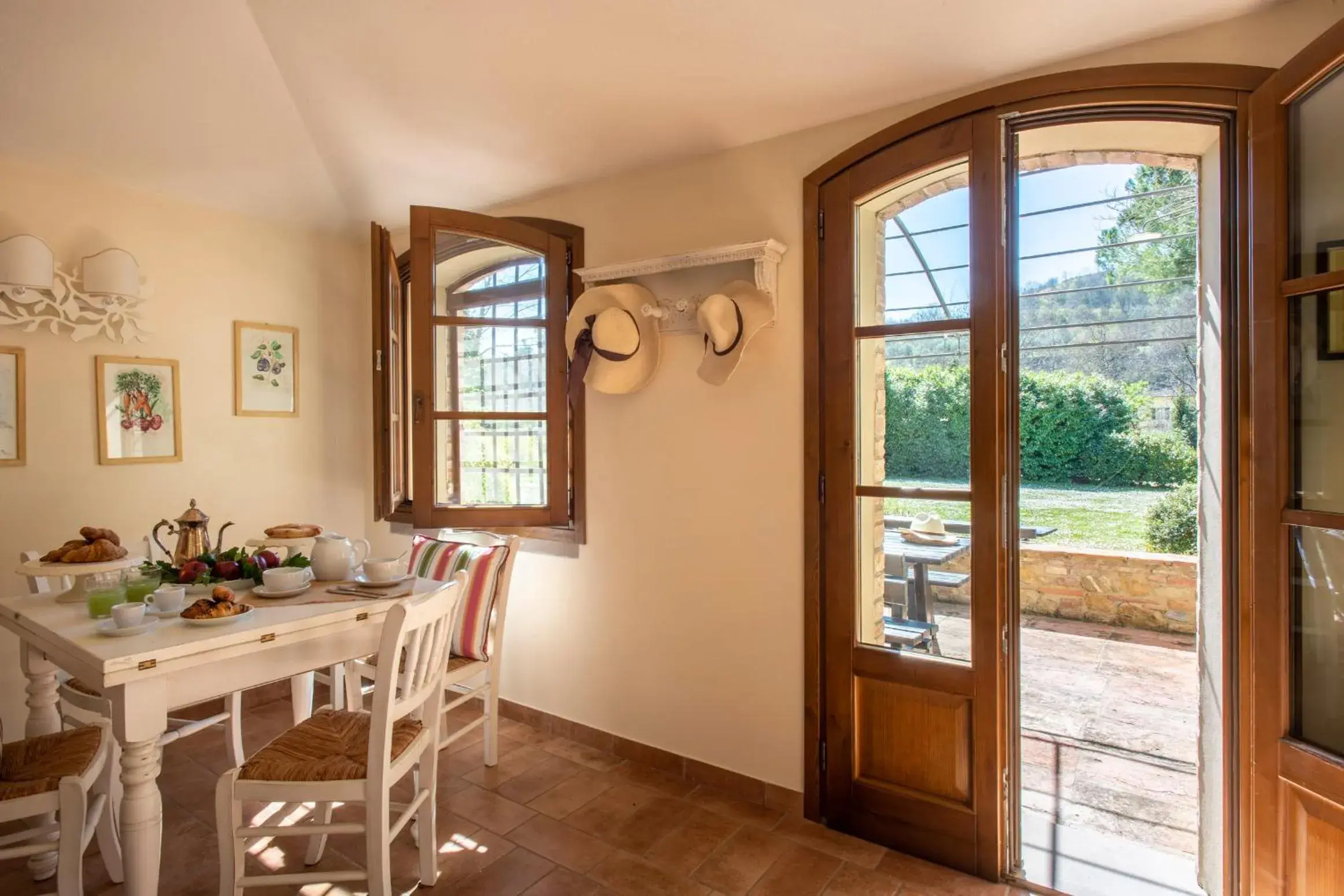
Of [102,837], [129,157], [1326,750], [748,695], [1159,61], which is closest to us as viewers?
[1326,750]

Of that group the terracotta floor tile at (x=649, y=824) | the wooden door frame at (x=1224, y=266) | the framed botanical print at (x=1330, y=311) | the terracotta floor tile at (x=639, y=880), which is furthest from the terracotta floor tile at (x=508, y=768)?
the framed botanical print at (x=1330, y=311)

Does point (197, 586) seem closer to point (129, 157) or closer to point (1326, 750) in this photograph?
point (129, 157)

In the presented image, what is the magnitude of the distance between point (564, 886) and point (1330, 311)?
2.40 metres

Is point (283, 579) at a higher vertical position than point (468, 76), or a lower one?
lower

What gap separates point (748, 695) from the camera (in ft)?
8.48

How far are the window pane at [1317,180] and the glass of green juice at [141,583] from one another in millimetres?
2923

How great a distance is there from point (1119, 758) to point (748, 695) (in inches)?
70.7

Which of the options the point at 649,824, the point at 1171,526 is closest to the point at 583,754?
the point at 649,824

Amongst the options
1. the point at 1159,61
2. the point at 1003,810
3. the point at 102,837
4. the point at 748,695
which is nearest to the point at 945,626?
the point at 1003,810

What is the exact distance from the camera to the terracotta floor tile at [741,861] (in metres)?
2.11

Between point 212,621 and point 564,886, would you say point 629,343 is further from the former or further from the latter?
point 564,886

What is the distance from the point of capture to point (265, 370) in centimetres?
345

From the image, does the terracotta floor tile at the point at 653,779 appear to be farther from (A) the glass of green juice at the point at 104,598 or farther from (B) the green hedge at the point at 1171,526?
(B) the green hedge at the point at 1171,526

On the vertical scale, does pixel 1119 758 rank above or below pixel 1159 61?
below
